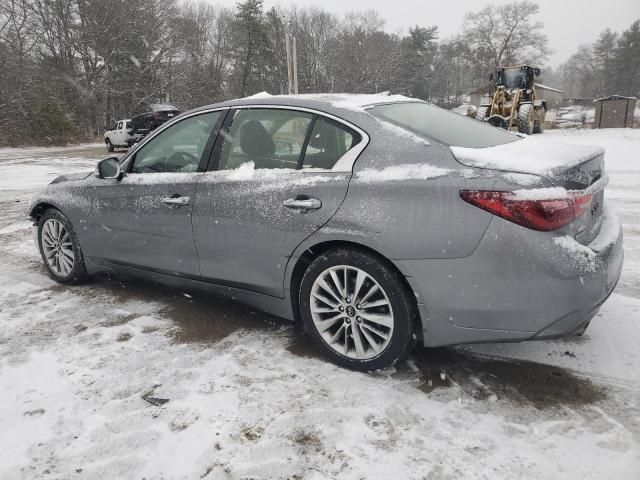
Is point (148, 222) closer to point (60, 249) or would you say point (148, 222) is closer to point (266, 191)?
point (266, 191)

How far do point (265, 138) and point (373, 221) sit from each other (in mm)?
1025

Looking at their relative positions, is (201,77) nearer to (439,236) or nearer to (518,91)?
(518,91)

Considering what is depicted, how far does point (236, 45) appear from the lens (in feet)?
155

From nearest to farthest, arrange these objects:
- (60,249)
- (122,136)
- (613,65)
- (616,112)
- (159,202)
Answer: (159,202)
(60,249)
(122,136)
(616,112)
(613,65)

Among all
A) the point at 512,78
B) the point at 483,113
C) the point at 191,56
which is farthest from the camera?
the point at 191,56

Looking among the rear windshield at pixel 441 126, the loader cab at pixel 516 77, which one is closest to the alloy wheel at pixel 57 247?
the rear windshield at pixel 441 126

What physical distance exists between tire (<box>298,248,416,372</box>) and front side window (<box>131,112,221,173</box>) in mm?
1254

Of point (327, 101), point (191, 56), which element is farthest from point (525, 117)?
point (191, 56)

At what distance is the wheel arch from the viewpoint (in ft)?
8.39

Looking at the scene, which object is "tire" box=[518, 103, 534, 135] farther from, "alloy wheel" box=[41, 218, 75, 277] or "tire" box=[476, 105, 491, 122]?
"alloy wheel" box=[41, 218, 75, 277]

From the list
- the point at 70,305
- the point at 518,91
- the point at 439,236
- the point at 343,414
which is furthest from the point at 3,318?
the point at 518,91

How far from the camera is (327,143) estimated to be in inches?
110

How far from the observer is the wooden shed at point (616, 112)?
88.9ft

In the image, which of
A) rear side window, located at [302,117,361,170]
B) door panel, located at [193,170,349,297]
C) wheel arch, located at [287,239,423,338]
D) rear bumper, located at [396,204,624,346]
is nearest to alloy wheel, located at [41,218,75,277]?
door panel, located at [193,170,349,297]
